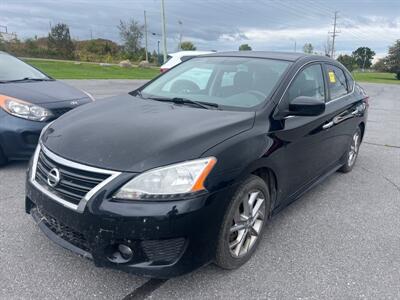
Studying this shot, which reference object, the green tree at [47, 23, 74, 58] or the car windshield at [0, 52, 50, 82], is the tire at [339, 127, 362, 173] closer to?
the car windshield at [0, 52, 50, 82]

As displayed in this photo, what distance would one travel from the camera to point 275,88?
3.08m

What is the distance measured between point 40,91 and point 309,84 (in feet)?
11.0

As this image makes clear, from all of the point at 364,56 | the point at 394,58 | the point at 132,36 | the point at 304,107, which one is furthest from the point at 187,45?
the point at 364,56

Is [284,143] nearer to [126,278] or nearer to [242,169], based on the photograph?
[242,169]

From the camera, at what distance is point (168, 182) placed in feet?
7.06

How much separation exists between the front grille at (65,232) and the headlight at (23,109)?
1942 mm

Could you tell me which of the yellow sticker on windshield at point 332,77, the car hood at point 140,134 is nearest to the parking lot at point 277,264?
the car hood at point 140,134

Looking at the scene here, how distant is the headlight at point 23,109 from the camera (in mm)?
4102

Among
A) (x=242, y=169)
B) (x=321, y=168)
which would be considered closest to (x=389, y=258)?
(x=321, y=168)

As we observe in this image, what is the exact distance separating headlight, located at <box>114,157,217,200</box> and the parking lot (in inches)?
29.3

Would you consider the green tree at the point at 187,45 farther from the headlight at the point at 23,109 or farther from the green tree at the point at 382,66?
the headlight at the point at 23,109

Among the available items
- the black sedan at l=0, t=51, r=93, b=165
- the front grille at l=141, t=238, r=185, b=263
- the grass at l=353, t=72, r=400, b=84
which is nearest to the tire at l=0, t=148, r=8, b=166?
the black sedan at l=0, t=51, r=93, b=165

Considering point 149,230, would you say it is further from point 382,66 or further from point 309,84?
point 382,66

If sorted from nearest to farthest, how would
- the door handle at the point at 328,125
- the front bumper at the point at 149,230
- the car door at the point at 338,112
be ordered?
the front bumper at the point at 149,230, the door handle at the point at 328,125, the car door at the point at 338,112
